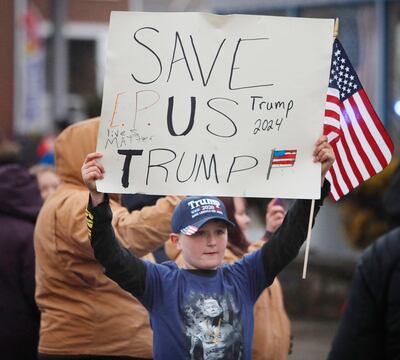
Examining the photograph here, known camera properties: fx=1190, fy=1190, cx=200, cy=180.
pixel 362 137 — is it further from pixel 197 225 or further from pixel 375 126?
pixel 197 225

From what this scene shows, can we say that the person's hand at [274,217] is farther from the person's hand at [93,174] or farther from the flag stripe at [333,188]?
the person's hand at [93,174]

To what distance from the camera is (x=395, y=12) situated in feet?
47.5

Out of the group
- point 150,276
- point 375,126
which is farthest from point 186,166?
point 375,126

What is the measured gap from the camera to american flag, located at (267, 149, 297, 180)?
4547 mm

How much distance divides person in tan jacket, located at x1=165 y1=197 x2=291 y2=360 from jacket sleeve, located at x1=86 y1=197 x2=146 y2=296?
91cm

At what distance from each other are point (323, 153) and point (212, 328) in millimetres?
804

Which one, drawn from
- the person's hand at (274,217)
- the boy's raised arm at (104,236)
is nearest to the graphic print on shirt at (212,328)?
the boy's raised arm at (104,236)

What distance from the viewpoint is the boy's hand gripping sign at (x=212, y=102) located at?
457cm

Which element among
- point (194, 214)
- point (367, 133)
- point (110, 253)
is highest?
point (367, 133)

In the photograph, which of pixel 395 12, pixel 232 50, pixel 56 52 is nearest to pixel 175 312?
pixel 232 50

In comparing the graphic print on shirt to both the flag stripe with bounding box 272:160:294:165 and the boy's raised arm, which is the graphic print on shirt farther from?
the flag stripe with bounding box 272:160:294:165

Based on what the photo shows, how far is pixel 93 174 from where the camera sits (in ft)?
14.8

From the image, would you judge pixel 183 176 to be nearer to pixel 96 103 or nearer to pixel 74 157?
pixel 74 157

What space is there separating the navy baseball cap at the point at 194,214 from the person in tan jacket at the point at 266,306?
742 mm
